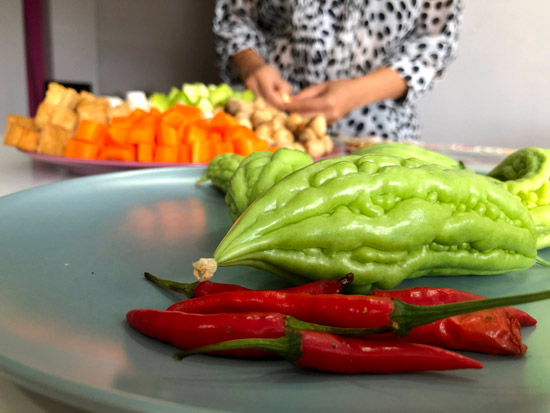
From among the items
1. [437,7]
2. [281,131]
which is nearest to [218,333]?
[281,131]

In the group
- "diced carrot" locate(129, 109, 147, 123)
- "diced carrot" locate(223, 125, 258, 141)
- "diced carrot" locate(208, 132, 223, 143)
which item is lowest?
"diced carrot" locate(208, 132, 223, 143)

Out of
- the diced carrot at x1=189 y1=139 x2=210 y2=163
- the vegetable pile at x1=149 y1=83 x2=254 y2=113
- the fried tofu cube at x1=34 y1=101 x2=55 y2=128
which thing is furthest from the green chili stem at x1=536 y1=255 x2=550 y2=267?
the vegetable pile at x1=149 y1=83 x2=254 y2=113

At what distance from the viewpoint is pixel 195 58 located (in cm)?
580

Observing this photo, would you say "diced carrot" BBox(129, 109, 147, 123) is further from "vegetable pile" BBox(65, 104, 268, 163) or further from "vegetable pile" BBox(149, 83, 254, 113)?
"vegetable pile" BBox(149, 83, 254, 113)

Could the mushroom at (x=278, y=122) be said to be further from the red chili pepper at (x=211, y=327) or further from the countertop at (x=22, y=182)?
the red chili pepper at (x=211, y=327)

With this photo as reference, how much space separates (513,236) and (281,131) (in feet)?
3.97

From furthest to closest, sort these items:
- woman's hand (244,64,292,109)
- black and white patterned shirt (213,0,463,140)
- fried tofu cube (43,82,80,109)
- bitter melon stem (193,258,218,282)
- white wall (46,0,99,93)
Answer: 1. white wall (46,0,99,93)
2. black and white patterned shirt (213,0,463,140)
3. woman's hand (244,64,292,109)
4. fried tofu cube (43,82,80,109)
5. bitter melon stem (193,258,218,282)

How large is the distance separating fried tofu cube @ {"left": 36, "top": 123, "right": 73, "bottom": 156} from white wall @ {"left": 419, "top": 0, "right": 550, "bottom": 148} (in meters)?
3.79

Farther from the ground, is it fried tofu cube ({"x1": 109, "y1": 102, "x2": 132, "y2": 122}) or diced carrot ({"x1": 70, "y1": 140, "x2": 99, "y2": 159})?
fried tofu cube ({"x1": 109, "y1": 102, "x2": 132, "y2": 122})

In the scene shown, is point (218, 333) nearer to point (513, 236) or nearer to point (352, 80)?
point (513, 236)

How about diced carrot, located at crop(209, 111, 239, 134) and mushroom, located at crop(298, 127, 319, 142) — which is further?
mushroom, located at crop(298, 127, 319, 142)

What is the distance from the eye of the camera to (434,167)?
0.61m

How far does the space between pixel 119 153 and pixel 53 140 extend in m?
0.21

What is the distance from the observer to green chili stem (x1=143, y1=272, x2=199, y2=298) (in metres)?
0.55
